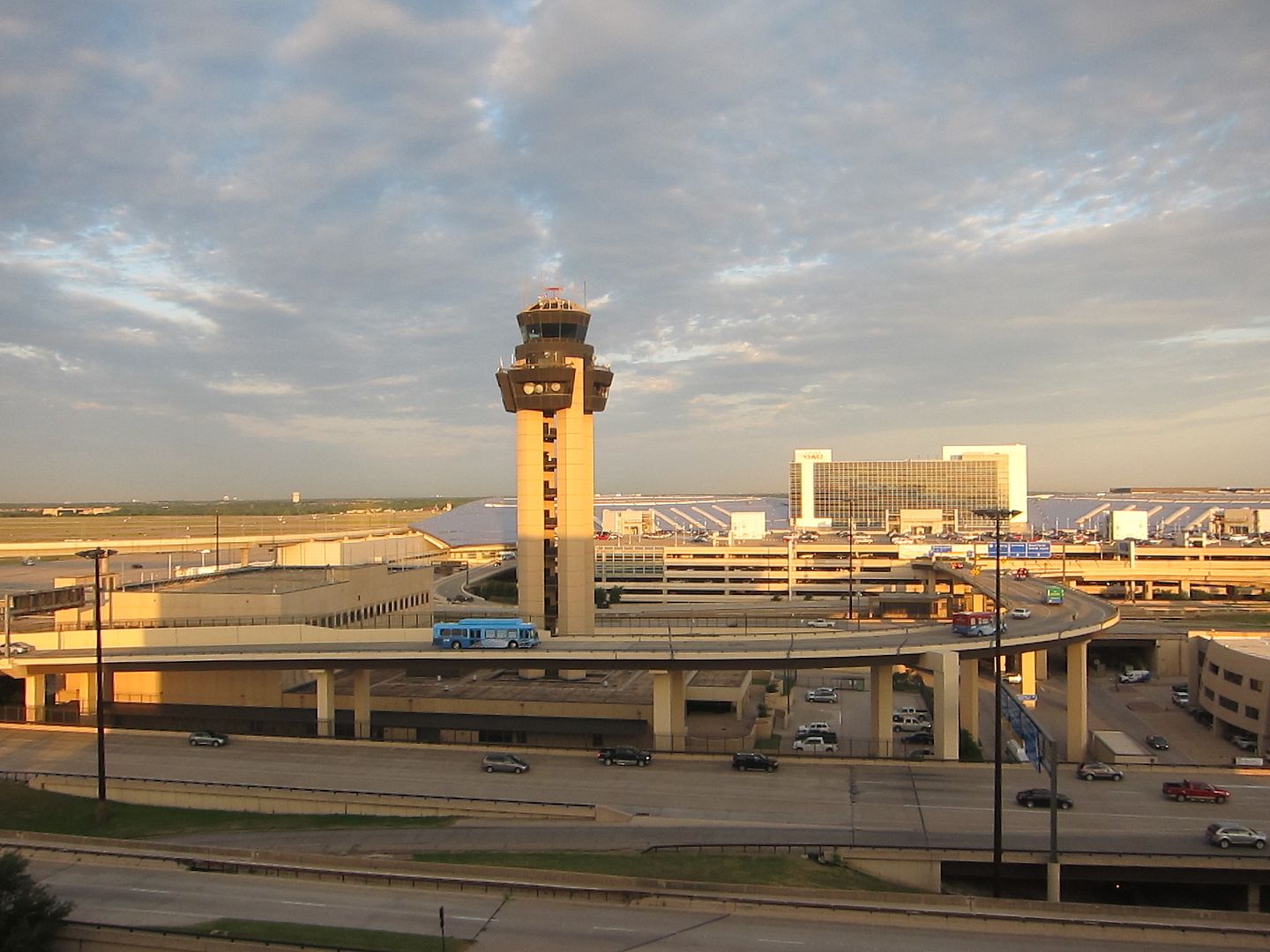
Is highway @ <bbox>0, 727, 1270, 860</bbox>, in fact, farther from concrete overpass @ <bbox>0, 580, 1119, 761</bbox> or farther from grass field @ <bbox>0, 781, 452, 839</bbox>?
concrete overpass @ <bbox>0, 580, 1119, 761</bbox>

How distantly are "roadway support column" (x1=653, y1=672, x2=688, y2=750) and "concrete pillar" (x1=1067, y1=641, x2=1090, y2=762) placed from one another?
1036 inches

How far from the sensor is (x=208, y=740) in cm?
4481

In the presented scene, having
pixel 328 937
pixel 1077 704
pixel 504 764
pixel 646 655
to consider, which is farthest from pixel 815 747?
pixel 328 937

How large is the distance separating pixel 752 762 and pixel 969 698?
Answer: 2235cm

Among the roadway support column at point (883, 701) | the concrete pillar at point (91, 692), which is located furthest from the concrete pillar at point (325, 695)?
the roadway support column at point (883, 701)

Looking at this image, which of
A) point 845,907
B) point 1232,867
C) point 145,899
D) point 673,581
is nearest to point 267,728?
point 145,899

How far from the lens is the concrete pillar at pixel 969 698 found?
53.4 metres

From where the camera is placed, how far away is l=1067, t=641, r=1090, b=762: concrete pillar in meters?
53.8

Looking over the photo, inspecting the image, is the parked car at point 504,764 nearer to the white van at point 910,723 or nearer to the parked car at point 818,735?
the parked car at point 818,735

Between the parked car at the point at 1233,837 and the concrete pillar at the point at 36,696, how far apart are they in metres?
59.1

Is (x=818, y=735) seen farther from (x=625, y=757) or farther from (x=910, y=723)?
(x=625, y=757)

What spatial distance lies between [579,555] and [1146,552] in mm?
97213

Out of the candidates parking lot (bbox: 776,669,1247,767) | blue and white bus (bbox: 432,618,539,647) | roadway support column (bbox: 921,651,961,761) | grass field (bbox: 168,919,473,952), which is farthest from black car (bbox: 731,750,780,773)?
grass field (bbox: 168,919,473,952)

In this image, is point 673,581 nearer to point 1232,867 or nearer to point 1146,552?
point 1146,552
